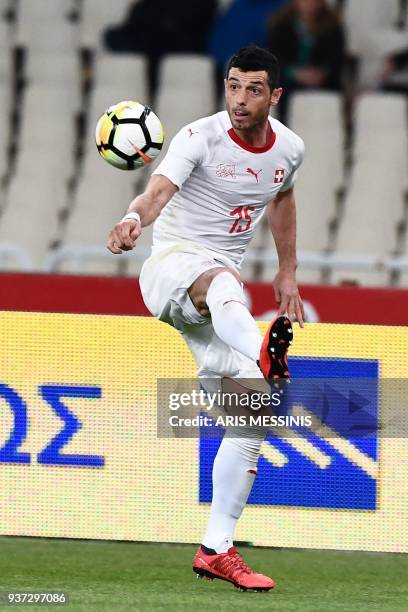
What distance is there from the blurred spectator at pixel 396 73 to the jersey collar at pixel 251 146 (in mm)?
5679

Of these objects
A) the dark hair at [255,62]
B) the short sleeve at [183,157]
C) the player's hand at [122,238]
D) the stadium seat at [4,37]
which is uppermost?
the stadium seat at [4,37]

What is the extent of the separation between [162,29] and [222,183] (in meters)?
6.13

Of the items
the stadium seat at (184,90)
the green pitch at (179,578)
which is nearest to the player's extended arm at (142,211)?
the green pitch at (179,578)

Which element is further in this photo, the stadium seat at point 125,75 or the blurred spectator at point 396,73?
the stadium seat at point 125,75

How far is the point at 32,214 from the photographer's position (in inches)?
466

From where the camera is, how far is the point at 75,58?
496 inches

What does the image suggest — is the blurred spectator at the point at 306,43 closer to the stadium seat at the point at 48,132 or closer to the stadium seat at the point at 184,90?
the stadium seat at the point at 184,90

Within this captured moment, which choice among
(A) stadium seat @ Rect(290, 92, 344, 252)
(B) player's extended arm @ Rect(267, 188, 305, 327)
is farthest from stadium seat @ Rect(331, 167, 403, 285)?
(B) player's extended arm @ Rect(267, 188, 305, 327)

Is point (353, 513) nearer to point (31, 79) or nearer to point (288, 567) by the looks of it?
point (288, 567)

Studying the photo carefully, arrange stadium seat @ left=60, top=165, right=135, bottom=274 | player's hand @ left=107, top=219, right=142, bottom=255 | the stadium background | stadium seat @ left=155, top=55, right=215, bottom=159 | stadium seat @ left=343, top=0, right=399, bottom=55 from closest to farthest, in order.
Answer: player's hand @ left=107, top=219, right=142, bottom=255, the stadium background, stadium seat @ left=60, top=165, right=135, bottom=274, stadium seat @ left=155, top=55, right=215, bottom=159, stadium seat @ left=343, top=0, right=399, bottom=55

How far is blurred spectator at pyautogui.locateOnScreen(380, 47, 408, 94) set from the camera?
11914 millimetres

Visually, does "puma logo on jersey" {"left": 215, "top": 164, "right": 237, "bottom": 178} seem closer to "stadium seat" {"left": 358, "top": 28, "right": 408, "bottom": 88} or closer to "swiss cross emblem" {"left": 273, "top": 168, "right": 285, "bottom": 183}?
"swiss cross emblem" {"left": 273, "top": 168, "right": 285, "bottom": 183}

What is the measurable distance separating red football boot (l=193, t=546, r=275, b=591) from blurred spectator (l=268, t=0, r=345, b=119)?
581cm

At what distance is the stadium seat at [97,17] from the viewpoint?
12.9 meters
